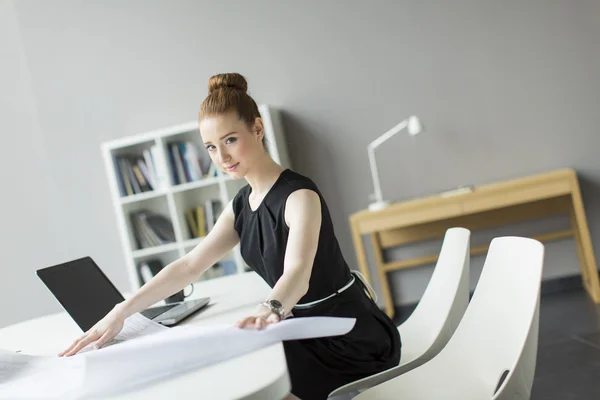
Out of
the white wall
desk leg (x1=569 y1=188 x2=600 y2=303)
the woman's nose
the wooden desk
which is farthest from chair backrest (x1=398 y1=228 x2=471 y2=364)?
the white wall

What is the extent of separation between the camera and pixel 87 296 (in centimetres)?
181

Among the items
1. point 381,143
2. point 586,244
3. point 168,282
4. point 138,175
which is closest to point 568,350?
point 586,244

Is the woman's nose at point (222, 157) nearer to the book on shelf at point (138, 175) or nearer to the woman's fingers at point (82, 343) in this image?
the woman's fingers at point (82, 343)

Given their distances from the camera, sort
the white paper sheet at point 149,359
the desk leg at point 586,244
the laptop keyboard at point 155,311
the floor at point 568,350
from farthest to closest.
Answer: the desk leg at point 586,244 < the floor at point 568,350 < the laptop keyboard at point 155,311 < the white paper sheet at point 149,359

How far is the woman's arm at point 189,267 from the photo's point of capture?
1.69 metres

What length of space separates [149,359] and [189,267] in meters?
0.69

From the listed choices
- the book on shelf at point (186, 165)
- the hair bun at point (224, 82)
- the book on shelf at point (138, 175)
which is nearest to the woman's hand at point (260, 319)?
the hair bun at point (224, 82)

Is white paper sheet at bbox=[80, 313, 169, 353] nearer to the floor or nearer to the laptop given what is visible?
the laptop

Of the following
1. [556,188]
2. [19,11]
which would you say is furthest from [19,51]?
[556,188]

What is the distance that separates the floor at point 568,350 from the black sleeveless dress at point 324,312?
131 cm

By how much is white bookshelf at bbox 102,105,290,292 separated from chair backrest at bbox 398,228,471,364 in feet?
8.17

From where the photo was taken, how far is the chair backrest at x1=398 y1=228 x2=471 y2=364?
5.79ft

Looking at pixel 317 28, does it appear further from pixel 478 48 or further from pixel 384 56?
pixel 478 48

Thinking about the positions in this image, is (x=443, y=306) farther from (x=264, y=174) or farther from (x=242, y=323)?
(x=242, y=323)
